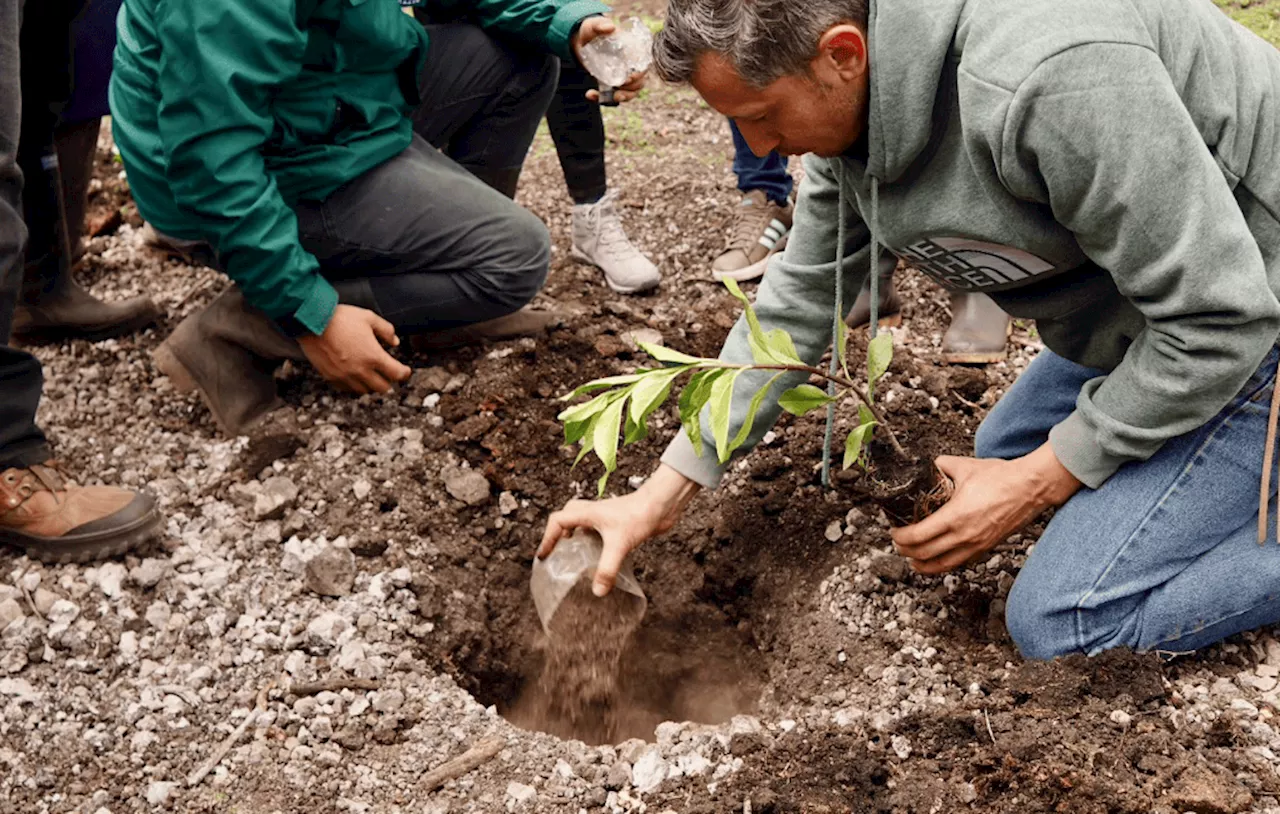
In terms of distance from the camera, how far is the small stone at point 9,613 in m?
2.32

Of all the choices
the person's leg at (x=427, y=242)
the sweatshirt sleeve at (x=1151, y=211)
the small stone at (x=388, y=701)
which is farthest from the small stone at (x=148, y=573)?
the sweatshirt sleeve at (x=1151, y=211)

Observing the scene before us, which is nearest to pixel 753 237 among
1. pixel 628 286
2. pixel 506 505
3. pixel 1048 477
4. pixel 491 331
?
pixel 628 286

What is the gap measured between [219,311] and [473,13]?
43.3 inches

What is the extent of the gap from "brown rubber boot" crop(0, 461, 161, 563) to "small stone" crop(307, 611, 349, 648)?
457 millimetres

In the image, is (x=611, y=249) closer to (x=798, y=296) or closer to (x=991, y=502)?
(x=798, y=296)

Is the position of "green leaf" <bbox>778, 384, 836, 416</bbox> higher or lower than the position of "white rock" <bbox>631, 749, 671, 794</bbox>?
higher

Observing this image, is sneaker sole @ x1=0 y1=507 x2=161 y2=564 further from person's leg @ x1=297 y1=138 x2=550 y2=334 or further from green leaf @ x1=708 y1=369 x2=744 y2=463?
green leaf @ x1=708 y1=369 x2=744 y2=463

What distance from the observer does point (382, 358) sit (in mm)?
2812

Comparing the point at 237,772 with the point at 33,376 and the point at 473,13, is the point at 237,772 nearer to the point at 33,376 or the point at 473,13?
the point at 33,376

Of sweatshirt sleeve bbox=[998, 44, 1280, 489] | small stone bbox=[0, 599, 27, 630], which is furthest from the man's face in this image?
small stone bbox=[0, 599, 27, 630]

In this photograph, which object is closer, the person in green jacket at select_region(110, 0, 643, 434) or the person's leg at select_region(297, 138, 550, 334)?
the person in green jacket at select_region(110, 0, 643, 434)

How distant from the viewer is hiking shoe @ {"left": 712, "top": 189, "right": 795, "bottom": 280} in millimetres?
3487

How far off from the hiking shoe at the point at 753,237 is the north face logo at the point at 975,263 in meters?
1.42

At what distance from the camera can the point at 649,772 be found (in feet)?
6.57
